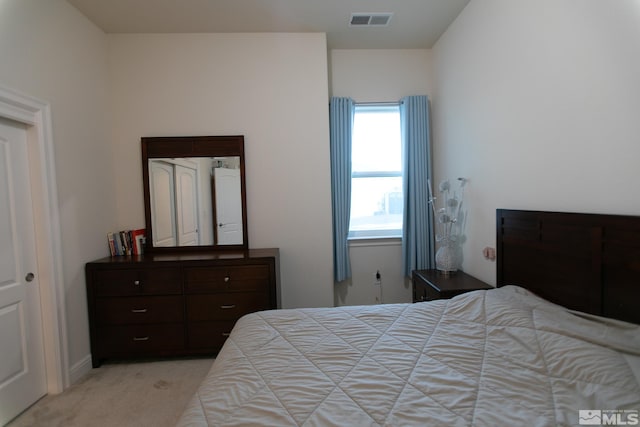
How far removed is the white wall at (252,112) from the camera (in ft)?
9.72

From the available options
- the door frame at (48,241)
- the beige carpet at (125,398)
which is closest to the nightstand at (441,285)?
the beige carpet at (125,398)

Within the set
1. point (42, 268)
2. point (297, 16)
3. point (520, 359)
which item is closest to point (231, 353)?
point (520, 359)

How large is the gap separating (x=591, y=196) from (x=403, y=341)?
1.17 m

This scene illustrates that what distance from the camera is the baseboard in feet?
7.66

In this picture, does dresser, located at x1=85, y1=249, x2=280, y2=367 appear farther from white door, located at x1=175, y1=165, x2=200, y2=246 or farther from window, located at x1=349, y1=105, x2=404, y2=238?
window, located at x1=349, y1=105, x2=404, y2=238

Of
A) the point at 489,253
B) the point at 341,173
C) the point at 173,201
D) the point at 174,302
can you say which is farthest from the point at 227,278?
the point at 489,253

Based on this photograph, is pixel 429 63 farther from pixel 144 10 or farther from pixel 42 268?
pixel 42 268

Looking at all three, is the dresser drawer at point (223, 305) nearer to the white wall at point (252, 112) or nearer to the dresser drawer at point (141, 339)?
the dresser drawer at point (141, 339)

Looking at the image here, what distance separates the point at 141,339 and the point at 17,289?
92cm

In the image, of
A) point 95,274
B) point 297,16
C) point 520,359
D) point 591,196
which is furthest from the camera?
point 297,16

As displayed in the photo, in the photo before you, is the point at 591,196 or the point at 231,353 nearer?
the point at 231,353

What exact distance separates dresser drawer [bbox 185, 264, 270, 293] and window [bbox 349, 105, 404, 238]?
1241mm

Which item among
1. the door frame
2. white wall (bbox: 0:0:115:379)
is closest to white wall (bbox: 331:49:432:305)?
white wall (bbox: 0:0:115:379)

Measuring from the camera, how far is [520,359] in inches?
48.0
